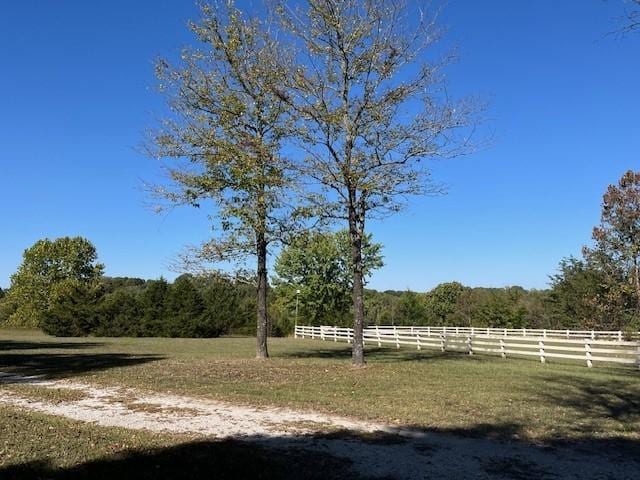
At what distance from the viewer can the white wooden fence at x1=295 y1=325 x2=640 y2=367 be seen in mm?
19688

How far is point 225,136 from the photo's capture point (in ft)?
59.9

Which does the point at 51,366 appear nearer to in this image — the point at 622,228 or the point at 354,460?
the point at 354,460

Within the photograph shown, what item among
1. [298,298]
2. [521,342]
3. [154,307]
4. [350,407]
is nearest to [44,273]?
[154,307]

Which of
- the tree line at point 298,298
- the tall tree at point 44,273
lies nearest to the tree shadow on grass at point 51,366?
the tree line at point 298,298

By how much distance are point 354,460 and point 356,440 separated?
0.96 metres

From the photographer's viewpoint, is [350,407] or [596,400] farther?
[596,400]

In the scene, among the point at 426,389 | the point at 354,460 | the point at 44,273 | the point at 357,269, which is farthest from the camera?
the point at 44,273

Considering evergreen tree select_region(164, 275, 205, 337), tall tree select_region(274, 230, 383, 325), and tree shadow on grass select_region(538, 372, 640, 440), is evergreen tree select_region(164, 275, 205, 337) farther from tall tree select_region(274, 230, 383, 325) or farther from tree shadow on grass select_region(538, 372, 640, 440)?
tree shadow on grass select_region(538, 372, 640, 440)

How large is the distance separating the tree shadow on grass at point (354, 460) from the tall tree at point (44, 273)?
67.1 m

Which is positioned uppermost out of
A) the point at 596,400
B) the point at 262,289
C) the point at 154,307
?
the point at 154,307

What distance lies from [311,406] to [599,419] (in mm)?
4695

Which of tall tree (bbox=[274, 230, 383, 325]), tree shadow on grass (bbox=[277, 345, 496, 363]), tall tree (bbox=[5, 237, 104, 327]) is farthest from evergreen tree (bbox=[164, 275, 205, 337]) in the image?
tree shadow on grass (bbox=[277, 345, 496, 363])

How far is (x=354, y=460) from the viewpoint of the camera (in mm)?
6555

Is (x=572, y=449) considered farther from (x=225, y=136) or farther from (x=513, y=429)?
(x=225, y=136)
